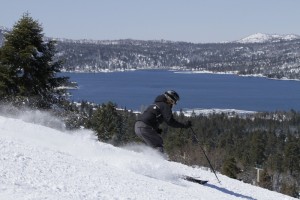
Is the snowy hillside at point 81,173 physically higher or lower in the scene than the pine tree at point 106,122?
higher

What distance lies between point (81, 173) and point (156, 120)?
3078 millimetres

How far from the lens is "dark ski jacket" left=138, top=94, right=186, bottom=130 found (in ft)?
34.3

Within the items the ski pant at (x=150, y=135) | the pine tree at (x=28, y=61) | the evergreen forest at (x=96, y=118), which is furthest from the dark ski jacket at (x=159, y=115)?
the pine tree at (x=28, y=61)

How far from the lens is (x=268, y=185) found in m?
65.6

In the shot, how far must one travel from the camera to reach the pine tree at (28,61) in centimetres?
2947

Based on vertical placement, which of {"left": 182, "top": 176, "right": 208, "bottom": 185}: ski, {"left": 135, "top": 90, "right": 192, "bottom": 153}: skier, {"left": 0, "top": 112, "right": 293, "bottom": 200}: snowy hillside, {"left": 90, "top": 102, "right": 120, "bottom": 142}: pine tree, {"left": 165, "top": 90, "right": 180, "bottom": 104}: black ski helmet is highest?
{"left": 165, "top": 90, "right": 180, "bottom": 104}: black ski helmet

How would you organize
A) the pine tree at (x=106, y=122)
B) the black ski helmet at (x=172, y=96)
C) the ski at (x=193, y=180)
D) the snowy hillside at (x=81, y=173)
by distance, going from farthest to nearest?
the pine tree at (x=106, y=122), the ski at (x=193, y=180), the black ski helmet at (x=172, y=96), the snowy hillside at (x=81, y=173)

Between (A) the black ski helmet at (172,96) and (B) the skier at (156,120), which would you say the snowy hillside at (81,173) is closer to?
(B) the skier at (156,120)

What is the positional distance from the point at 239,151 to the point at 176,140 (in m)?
31.2

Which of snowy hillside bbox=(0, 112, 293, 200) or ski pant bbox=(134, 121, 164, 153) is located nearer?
snowy hillside bbox=(0, 112, 293, 200)

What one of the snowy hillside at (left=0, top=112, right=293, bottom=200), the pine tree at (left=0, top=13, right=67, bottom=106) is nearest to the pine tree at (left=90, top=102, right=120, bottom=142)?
the pine tree at (left=0, top=13, right=67, bottom=106)

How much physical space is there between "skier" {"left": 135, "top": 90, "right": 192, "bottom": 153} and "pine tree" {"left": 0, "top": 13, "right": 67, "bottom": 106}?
64.8ft

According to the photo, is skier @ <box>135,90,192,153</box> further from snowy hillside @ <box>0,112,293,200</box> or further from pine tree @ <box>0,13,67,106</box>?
pine tree @ <box>0,13,67,106</box>

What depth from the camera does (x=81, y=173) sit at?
8172mm
